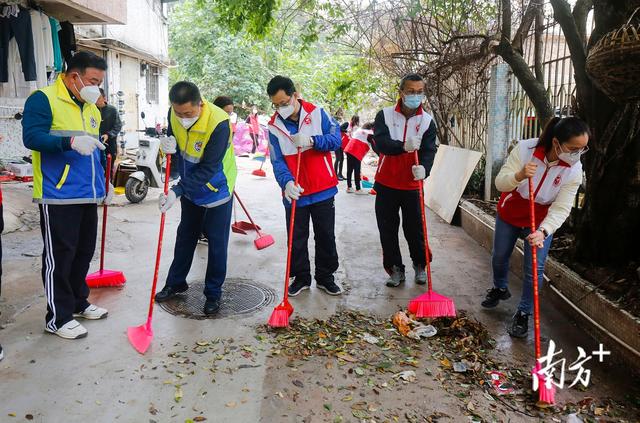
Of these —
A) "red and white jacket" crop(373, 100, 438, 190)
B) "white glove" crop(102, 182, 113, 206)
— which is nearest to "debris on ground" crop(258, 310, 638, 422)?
"red and white jacket" crop(373, 100, 438, 190)

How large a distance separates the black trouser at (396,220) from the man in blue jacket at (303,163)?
50 centimetres

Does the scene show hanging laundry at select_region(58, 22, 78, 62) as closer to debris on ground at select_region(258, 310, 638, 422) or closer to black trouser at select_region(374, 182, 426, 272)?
black trouser at select_region(374, 182, 426, 272)

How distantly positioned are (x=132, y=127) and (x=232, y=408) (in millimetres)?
13978

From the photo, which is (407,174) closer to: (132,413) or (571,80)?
(571,80)

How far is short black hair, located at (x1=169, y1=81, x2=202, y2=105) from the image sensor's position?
3.61 metres

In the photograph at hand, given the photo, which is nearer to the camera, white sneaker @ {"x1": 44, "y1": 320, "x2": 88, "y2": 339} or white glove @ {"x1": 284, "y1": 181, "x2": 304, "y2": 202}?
white sneaker @ {"x1": 44, "y1": 320, "x2": 88, "y2": 339}

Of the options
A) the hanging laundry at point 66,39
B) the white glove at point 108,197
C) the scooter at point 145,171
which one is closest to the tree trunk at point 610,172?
the white glove at point 108,197

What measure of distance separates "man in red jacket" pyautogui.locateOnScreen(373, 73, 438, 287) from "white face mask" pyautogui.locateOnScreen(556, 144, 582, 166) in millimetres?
1110

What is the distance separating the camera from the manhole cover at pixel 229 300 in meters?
4.08

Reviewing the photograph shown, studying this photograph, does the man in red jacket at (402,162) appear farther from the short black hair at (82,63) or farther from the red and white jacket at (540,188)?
the short black hair at (82,63)

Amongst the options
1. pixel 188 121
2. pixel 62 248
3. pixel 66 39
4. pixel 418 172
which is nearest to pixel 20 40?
pixel 66 39

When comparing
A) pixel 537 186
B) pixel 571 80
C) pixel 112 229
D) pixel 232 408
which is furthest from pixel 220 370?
pixel 571 80

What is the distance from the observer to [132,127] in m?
15.3

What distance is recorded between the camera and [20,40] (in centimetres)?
747
